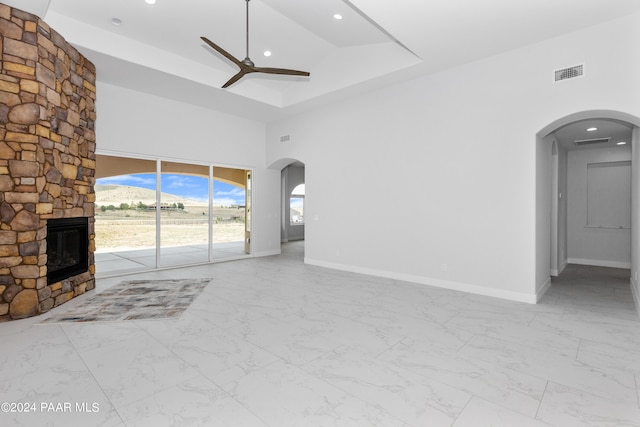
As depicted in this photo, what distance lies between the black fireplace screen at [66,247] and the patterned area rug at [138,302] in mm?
523

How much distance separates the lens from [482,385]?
2336 millimetres

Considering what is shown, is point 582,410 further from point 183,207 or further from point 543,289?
point 183,207

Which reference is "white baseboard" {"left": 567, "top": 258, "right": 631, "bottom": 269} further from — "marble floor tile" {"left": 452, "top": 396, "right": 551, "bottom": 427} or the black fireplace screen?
the black fireplace screen

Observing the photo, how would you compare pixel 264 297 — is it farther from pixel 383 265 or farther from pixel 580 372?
pixel 580 372

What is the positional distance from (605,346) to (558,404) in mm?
1417

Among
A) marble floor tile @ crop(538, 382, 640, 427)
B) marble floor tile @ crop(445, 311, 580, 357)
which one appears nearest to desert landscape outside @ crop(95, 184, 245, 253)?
marble floor tile @ crop(445, 311, 580, 357)

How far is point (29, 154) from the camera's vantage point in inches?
150

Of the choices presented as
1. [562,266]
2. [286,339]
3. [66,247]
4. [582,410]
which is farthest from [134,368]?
[562,266]

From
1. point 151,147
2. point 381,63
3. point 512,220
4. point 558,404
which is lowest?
point 558,404

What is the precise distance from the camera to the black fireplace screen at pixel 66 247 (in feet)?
13.7

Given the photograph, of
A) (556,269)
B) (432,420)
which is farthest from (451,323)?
(556,269)

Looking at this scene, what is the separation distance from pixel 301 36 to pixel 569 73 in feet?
12.9

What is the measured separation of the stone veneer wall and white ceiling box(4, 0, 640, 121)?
1.26 feet

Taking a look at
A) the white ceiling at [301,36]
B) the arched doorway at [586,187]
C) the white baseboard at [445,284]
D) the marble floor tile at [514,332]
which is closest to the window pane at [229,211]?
the white ceiling at [301,36]
